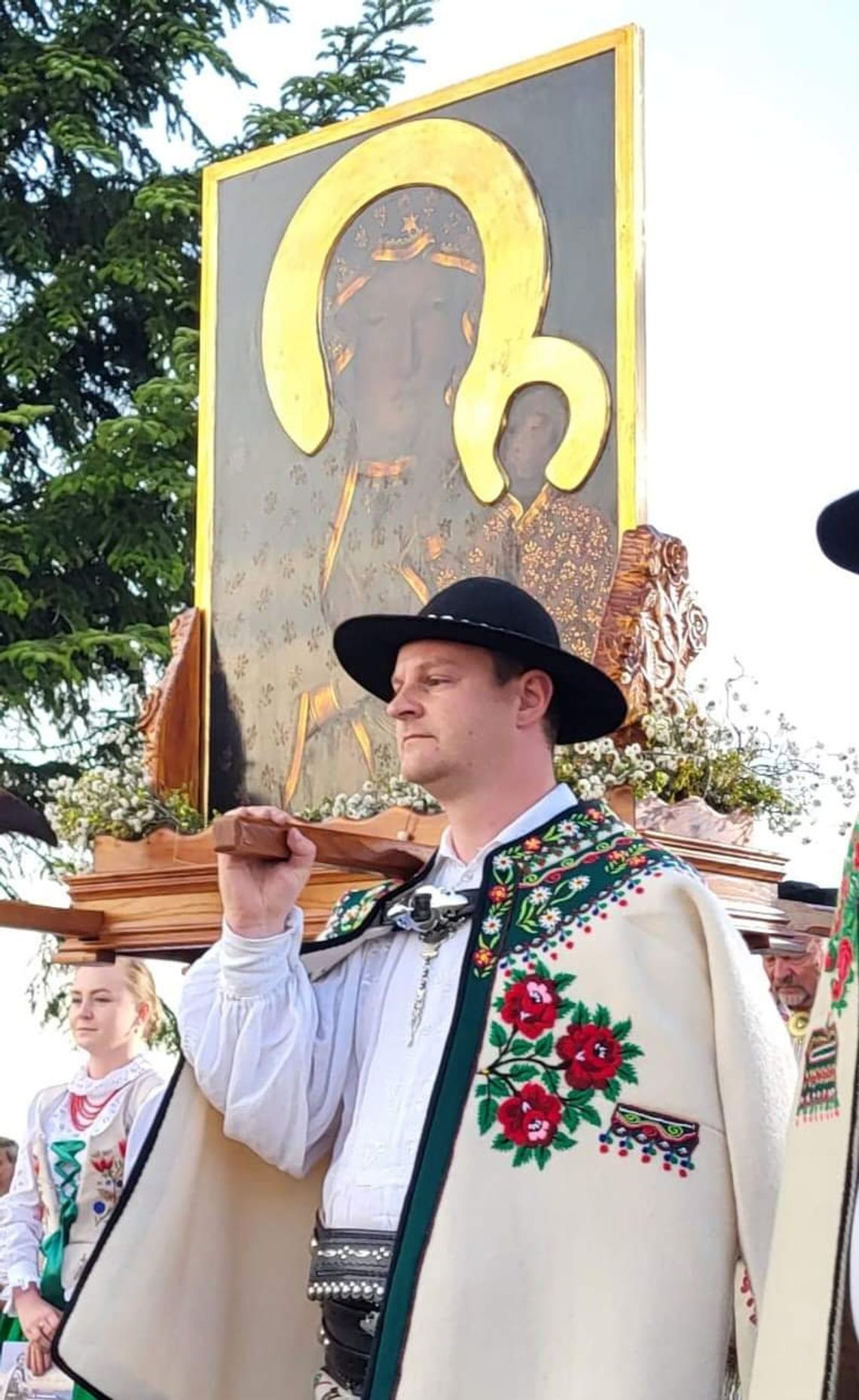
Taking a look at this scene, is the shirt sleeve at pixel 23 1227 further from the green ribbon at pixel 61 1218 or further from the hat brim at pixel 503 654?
the hat brim at pixel 503 654

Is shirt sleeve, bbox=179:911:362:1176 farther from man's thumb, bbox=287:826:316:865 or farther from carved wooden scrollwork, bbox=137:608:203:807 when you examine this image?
carved wooden scrollwork, bbox=137:608:203:807

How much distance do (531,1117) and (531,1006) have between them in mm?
172

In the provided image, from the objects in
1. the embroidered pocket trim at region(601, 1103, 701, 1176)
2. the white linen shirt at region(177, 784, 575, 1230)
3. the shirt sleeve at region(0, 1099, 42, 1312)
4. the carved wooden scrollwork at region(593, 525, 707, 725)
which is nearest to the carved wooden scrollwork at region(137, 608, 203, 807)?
the shirt sleeve at region(0, 1099, 42, 1312)

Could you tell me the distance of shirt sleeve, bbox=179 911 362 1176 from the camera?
3.32m

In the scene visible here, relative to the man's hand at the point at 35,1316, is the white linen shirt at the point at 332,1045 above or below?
above

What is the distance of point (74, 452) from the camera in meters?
11.9

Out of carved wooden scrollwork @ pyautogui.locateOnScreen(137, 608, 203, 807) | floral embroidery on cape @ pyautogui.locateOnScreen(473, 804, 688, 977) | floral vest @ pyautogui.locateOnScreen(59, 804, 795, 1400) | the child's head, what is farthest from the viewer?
Result: carved wooden scrollwork @ pyautogui.locateOnScreen(137, 608, 203, 807)

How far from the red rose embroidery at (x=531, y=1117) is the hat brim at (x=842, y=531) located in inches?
44.2

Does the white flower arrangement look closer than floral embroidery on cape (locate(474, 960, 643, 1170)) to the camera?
No

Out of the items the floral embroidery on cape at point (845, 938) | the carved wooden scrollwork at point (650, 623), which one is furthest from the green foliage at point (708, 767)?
the floral embroidery on cape at point (845, 938)

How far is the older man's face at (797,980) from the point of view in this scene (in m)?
5.01

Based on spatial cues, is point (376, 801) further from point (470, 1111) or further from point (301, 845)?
point (470, 1111)

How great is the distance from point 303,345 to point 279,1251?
4413mm

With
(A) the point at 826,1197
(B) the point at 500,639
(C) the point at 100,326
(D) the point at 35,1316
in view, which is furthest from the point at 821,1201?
(C) the point at 100,326
